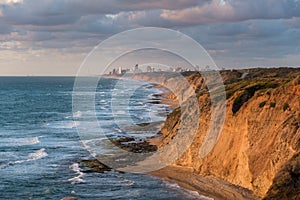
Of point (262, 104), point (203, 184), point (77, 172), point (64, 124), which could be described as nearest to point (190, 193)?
point (203, 184)

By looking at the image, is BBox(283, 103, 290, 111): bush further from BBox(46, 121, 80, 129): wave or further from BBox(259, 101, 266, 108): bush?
BBox(46, 121, 80, 129): wave

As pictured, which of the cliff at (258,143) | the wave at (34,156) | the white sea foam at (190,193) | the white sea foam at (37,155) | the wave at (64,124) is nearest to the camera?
the cliff at (258,143)

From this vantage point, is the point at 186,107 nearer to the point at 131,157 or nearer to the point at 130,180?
the point at 131,157

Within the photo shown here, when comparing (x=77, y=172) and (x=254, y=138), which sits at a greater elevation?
(x=254, y=138)

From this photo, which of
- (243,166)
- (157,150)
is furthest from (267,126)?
(157,150)

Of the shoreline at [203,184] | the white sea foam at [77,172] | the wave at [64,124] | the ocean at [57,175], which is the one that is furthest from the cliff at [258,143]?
the wave at [64,124]

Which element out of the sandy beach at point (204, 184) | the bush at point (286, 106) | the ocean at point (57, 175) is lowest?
the ocean at point (57, 175)

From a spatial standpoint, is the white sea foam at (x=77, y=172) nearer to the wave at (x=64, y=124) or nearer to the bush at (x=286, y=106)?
the bush at (x=286, y=106)

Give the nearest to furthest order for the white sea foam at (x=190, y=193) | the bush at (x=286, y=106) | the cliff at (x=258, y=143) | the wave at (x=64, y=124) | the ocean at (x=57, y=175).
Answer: the cliff at (x=258, y=143)
the white sea foam at (x=190, y=193)
the bush at (x=286, y=106)
the ocean at (x=57, y=175)
the wave at (x=64, y=124)

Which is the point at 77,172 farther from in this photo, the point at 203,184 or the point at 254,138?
the point at 254,138
